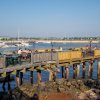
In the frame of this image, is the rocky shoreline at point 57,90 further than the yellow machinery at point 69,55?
No

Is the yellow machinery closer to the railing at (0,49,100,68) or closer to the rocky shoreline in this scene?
the railing at (0,49,100,68)

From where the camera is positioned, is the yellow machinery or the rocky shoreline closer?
the rocky shoreline

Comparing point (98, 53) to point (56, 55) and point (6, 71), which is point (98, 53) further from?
point (6, 71)

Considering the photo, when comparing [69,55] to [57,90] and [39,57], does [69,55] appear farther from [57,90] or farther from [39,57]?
[57,90]

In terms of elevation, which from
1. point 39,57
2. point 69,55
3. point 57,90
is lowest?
point 57,90

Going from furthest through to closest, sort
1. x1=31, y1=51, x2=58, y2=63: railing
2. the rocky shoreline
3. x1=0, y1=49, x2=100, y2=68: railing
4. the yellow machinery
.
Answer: the yellow machinery
x1=31, y1=51, x2=58, y2=63: railing
x1=0, y1=49, x2=100, y2=68: railing
the rocky shoreline


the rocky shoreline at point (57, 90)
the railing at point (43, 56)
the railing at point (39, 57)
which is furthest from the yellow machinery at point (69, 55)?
the rocky shoreline at point (57, 90)

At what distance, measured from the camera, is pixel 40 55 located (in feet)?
90.0

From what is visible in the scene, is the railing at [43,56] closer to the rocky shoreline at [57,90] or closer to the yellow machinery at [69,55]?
the yellow machinery at [69,55]

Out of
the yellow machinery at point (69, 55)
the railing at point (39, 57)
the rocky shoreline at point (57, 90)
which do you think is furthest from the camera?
the yellow machinery at point (69, 55)

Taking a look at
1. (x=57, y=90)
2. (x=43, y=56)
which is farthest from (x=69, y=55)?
(x=57, y=90)

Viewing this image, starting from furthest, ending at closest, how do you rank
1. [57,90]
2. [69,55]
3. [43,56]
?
[69,55] < [43,56] < [57,90]

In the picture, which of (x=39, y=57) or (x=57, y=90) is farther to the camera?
(x=39, y=57)

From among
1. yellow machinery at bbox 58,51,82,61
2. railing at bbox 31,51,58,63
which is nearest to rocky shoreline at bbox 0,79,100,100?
railing at bbox 31,51,58,63
